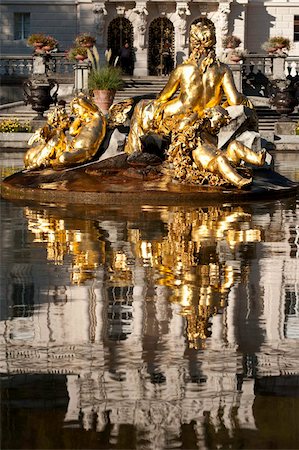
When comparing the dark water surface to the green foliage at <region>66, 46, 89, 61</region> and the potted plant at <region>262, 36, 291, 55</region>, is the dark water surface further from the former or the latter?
the potted plant at <region>262, 36, 291, 55</region>

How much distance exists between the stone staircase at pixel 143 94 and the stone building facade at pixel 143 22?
6020 millimetres

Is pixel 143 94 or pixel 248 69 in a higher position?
pixel 248 69

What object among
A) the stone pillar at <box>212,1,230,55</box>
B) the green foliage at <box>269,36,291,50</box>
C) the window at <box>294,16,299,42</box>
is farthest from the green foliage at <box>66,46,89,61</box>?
the window at <box>294,16,299,42</box>

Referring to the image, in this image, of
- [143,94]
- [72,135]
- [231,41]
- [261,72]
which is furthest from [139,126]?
[231,41]

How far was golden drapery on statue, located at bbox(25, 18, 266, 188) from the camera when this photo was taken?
15391 millimetres

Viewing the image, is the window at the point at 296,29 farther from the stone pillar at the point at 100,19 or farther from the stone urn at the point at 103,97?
the stone urn at the point at 103,97

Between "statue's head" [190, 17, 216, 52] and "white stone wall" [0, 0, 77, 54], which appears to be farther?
"white stone wall" [0, 0, 77, 54]

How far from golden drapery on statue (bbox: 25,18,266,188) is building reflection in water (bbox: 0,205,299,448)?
3145mm

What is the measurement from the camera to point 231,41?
165ft

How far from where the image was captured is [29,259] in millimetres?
10367

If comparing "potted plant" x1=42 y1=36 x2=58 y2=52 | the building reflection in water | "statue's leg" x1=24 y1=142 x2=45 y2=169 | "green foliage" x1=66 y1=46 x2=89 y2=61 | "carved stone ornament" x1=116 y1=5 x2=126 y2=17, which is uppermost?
"carved stone ornament" x1=116 y1=5 x2=126 y2=17

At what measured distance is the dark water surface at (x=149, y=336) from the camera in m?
5.92

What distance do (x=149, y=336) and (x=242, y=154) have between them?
753cm

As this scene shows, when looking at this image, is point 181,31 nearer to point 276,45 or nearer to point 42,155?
point 276,45
